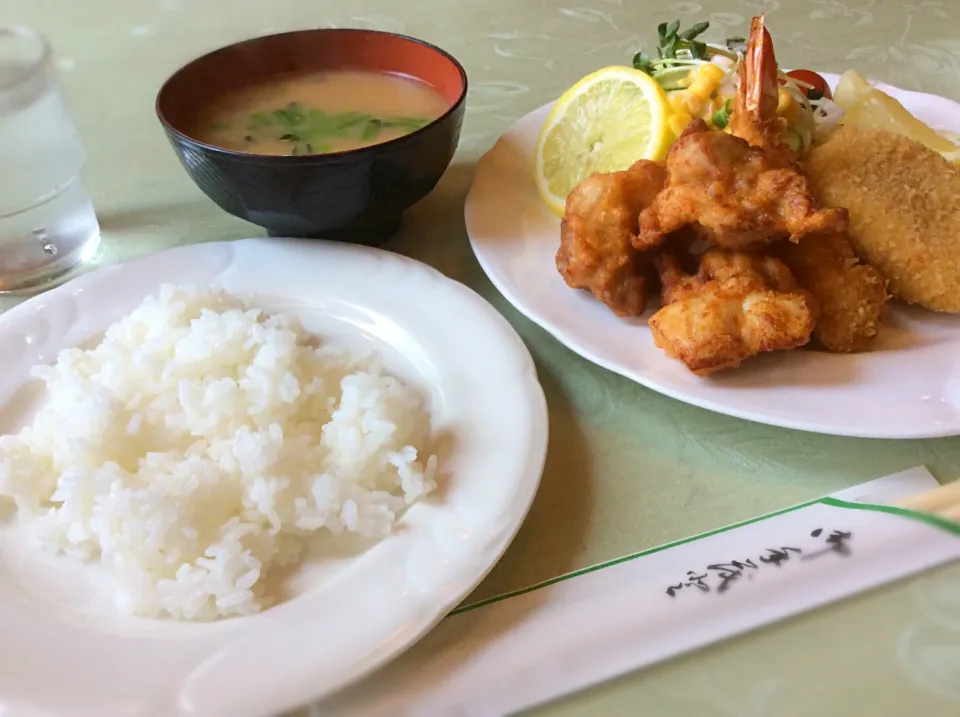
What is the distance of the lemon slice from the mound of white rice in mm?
740

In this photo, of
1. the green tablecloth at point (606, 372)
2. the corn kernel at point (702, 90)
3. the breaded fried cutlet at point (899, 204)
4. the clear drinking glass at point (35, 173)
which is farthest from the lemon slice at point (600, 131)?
the clear drinking glass at point (35, 173)

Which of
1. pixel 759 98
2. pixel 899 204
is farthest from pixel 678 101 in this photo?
pixel 899 204

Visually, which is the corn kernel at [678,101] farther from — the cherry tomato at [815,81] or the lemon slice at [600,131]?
the cherry tomato at [815,81]

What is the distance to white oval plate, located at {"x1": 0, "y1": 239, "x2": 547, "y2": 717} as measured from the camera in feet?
3.19

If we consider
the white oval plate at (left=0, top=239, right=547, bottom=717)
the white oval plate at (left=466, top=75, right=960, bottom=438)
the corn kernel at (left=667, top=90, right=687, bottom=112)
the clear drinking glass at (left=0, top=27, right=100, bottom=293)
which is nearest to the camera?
the white oval plate at (left=0, top=239, right=547, bottom=717)

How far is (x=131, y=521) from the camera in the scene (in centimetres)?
113

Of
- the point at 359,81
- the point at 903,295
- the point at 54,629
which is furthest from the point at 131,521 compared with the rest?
the point at 903,295

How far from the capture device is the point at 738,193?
1.45m

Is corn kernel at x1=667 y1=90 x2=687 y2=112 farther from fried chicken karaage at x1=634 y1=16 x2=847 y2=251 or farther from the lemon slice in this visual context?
fried chicken karaage at x1=634 y1=16 x2=847 y2=251

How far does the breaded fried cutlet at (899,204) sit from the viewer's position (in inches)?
60.1

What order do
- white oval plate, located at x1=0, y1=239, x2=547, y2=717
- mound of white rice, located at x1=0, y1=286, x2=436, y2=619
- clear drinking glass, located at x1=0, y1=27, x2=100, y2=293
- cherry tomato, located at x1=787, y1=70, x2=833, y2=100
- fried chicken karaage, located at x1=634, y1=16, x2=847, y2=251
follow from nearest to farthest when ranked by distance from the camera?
white oval plate, located at x1=0, y1=239, x2=547, y2=717
mound of white rice, located at x1=0, y1=286, x2=436, y2=619
fried chicken karaage, located at x1=634, y1=16, x2=847, y2=251
clear drinking glass, located at x1=0, y1=27, x2=100, y2=293
cherry tomato, located at x1=787, y1=70, x2=833, y2=100

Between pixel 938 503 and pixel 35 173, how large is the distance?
75.1 inches

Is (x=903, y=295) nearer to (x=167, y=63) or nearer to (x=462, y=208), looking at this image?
(x=462, y=208)

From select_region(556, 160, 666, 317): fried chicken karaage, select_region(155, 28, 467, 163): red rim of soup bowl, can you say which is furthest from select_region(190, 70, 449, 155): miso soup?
select_region(556, 160, 666, 317): fried chicken karaage
